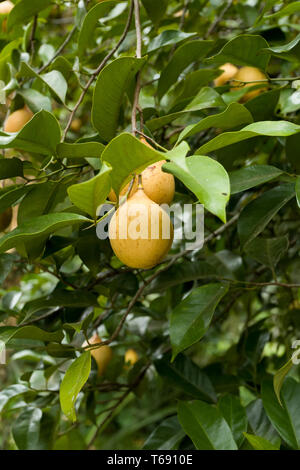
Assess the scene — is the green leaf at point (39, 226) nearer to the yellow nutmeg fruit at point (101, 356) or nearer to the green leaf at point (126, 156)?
the green leaf at point (126, 156)

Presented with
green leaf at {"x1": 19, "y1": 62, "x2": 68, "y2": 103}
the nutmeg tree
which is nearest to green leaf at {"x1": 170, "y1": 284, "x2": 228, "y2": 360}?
the nutmeg tree

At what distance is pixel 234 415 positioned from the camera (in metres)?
0.67

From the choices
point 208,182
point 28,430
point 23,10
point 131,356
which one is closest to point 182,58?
point 23,10

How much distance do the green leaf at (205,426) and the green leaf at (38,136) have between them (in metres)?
0.38

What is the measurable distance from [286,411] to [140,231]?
37 cm

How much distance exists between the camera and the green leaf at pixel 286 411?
0.63 m

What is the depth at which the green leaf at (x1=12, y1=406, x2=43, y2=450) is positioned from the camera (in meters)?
0.76

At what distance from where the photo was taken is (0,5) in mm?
877

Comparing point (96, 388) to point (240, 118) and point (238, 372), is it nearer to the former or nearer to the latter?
point (238, 372)

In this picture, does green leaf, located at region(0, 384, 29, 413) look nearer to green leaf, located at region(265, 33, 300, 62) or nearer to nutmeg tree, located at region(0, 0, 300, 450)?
nutmeg tree, located at region(0, 0, 300, 450)

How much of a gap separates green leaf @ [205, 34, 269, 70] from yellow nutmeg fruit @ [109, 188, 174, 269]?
23 centimetres

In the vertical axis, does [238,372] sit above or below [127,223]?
below

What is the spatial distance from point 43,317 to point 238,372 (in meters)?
0.34
